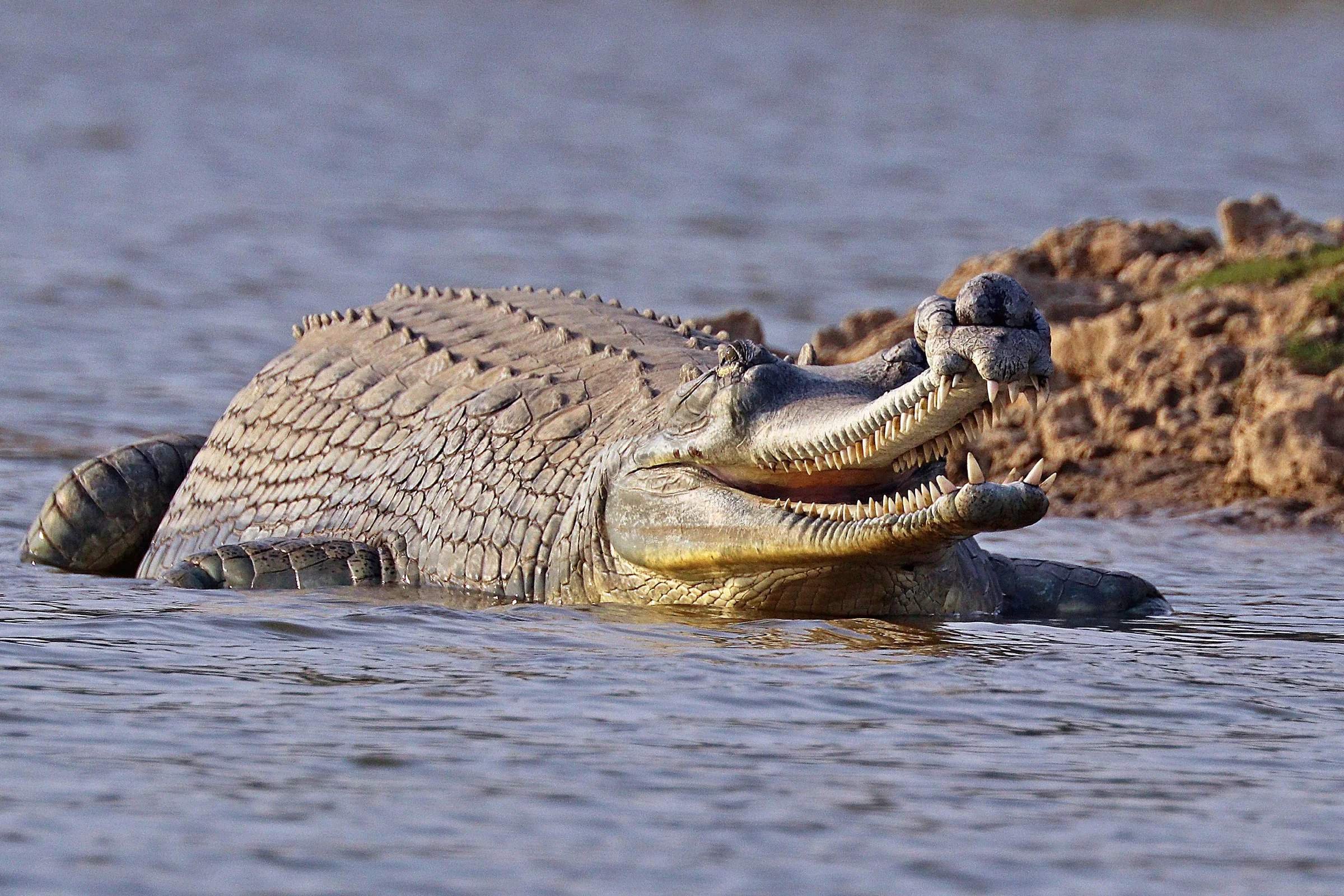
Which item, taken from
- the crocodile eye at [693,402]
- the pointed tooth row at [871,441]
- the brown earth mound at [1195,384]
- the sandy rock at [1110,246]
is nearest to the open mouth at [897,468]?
the pointed tooth row at [871,441]

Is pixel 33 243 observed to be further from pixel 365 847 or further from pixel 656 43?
pixel 656 43

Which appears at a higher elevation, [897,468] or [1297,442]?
[1297,442]

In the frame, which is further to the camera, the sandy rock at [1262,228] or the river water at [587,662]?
the sandy rock at [1262,228]

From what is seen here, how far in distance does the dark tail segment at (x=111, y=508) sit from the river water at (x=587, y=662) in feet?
0.85

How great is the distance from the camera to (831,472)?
641cm

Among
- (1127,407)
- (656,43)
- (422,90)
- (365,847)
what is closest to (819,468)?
(365,847)

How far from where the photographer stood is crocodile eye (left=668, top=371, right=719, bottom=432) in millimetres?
6535

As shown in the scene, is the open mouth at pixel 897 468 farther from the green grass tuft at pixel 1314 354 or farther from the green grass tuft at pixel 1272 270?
the green grass tuft at pixel 1272 270

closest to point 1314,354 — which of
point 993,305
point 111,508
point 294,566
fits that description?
point 993,305

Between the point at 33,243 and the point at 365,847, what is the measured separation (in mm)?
13452

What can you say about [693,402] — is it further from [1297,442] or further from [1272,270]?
[1272,270]

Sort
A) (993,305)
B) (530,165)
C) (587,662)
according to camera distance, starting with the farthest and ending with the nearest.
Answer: (530,165) → (587,662) → (993,305)

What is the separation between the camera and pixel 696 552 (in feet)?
21.5

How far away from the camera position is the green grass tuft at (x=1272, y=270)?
10.3 metres
